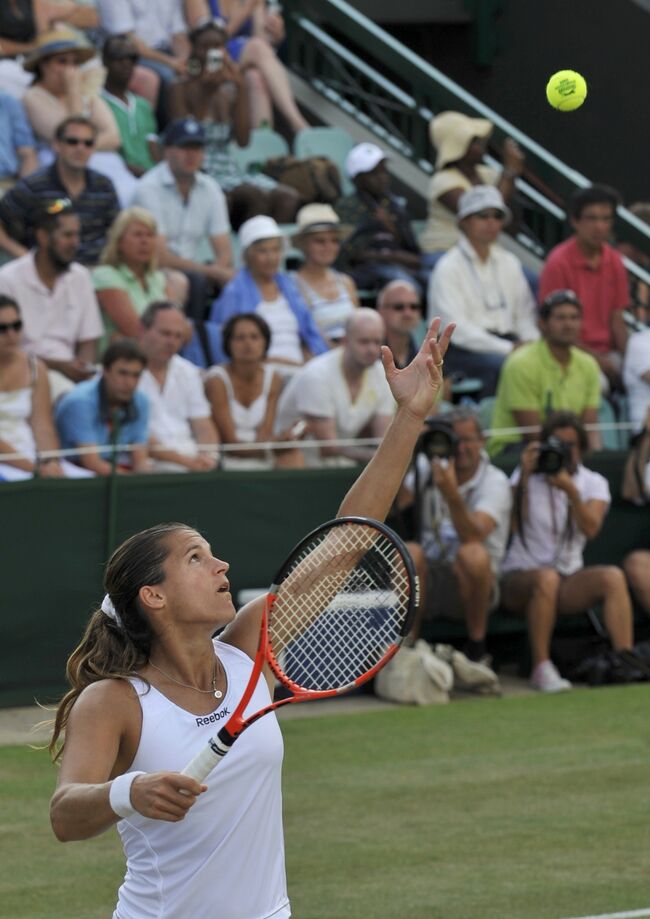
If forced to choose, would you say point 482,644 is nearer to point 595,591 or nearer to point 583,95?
point 595,591

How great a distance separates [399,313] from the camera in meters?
11.2

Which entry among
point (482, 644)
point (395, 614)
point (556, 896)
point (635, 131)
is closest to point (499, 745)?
point (482, 644)

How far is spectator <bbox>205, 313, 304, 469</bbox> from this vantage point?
10.3 meters

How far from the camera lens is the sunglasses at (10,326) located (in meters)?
9.52

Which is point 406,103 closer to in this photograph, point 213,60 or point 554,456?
point 213,60

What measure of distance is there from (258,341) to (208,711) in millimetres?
6827

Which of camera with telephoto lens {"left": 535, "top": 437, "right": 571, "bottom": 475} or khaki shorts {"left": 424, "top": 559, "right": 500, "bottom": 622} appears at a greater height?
camera with telephoto lens {"left": 535, "top": 437, "right": 571, "bottom": 475}

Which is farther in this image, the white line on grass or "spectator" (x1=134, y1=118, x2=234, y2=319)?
"spectator" (x1=134, y1=118, x2=234, y2=319)

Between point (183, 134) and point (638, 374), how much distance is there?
3.32m

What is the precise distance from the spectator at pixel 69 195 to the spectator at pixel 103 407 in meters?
1.70

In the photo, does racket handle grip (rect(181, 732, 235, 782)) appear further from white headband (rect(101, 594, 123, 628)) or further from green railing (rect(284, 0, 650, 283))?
green railing (rect(284, 0, 650, 283))

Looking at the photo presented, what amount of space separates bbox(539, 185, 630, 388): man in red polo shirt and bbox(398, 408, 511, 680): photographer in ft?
7.48

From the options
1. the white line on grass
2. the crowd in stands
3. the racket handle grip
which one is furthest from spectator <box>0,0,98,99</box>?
the racket handle grip

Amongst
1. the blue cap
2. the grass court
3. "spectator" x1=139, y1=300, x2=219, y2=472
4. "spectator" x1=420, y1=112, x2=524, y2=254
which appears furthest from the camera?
"spectator" x1=420, y1=112, x2=524, y2=254
